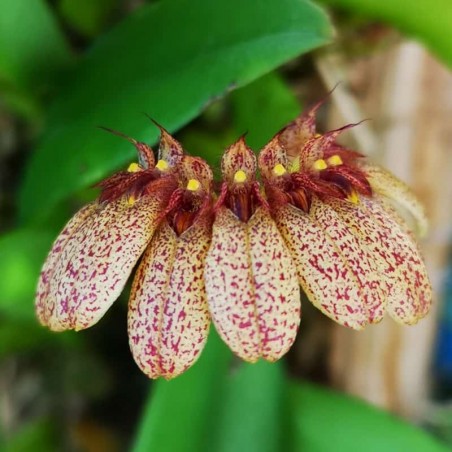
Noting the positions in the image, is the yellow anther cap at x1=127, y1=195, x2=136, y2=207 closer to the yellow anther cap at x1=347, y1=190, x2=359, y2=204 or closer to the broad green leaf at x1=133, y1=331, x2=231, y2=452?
the yellow anther cap at x1=347, y1=190, x2=359, y2=204

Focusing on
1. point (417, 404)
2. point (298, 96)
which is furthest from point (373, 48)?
point (417, 404)

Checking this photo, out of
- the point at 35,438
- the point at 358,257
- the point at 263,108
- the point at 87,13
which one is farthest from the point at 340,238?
the point at 35,438

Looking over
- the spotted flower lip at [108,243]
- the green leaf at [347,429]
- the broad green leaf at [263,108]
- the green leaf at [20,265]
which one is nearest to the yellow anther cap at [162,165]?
the spotted flower lip at [108,243]

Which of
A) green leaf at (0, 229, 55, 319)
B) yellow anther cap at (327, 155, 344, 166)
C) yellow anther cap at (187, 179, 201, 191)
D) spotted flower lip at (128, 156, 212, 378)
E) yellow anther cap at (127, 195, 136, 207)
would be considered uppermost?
yellow anther cap at (127, 195, 136, 207)

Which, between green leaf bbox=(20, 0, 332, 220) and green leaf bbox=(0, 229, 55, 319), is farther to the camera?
green leaf bbox=(0, 229, 55, 319)

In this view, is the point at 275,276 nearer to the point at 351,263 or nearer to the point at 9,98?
the point at 351,263

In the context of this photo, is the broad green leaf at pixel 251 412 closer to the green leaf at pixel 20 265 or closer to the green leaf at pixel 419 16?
the green leaf at pixel 20 265

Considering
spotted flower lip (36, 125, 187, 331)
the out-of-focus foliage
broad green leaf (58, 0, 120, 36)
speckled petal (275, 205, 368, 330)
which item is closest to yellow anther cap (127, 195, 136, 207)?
spotted flower lip (36, 125, 187, 331)
